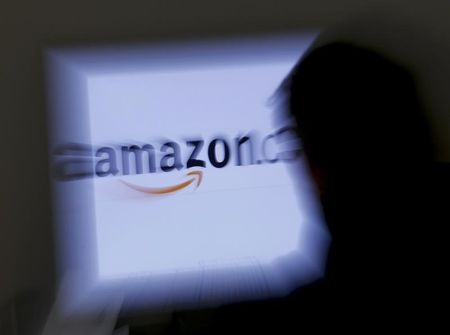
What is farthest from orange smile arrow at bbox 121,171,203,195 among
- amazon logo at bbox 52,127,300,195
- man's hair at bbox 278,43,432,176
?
man's hair at bbox 278,43,432,176

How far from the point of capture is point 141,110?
933mm

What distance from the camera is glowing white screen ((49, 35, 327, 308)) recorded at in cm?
93

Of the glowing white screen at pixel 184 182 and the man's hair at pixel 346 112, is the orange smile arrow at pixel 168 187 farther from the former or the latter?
the man's hair at pixel 346 112

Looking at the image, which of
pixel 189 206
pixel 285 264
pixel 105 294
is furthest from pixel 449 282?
pixel 105 294

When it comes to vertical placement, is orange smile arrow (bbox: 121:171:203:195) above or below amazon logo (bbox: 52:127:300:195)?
below

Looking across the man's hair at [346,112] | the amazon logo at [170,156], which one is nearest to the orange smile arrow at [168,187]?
the amazon logo at [170,156]

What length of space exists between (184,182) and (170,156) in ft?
0.19

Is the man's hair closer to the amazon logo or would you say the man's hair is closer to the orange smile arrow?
the amazon logo

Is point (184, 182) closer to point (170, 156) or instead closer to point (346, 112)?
point (170, 156)

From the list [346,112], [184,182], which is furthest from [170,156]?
[346,112]

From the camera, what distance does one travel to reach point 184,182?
37.3 inches

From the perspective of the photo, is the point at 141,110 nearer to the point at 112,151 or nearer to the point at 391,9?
the point at 112,151

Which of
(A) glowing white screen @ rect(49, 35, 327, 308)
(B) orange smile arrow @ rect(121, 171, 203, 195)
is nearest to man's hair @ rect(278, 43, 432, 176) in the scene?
(A) glowing white screen @ rect(49, 35, 327, 308)

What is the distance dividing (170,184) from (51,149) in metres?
0.23
